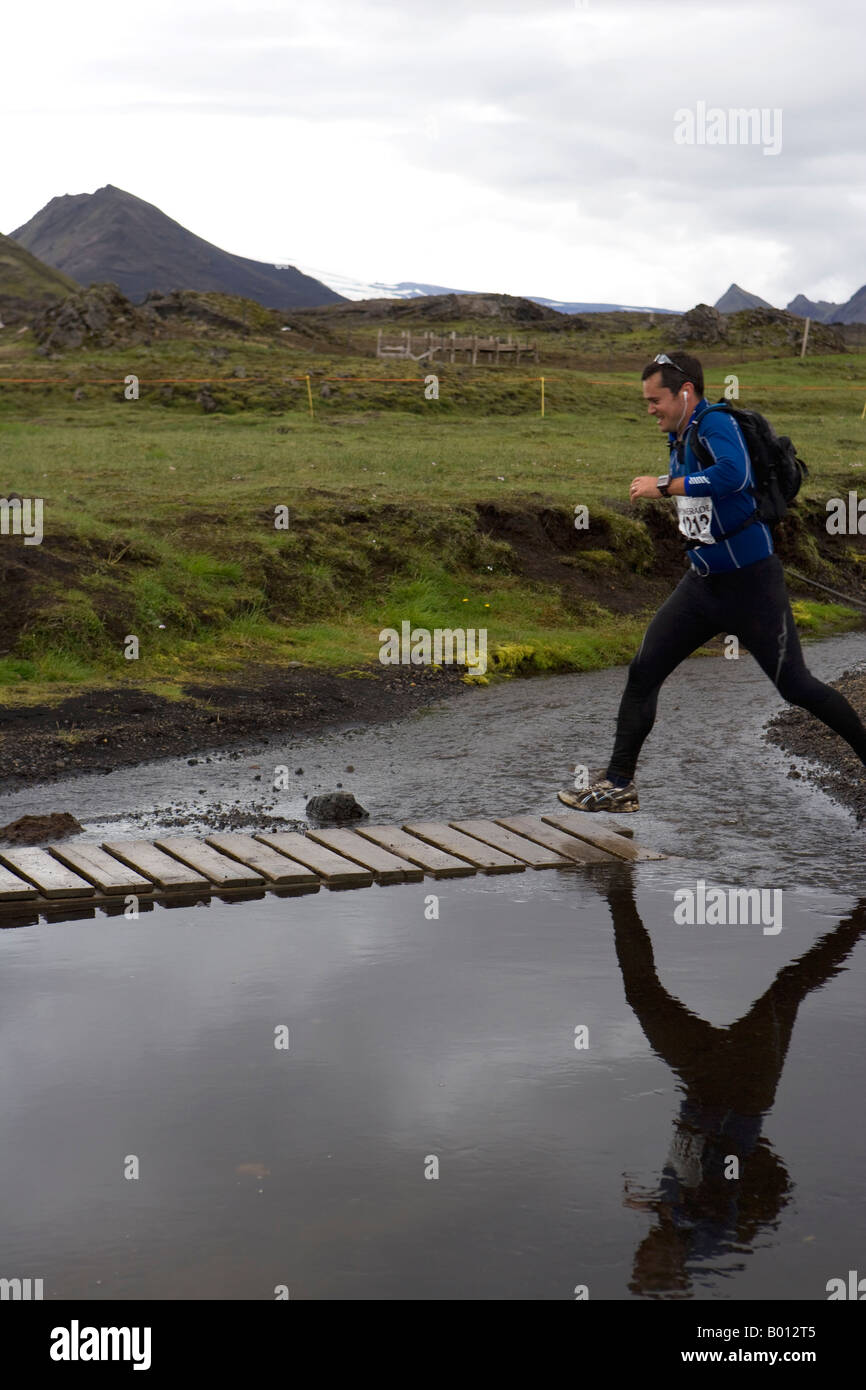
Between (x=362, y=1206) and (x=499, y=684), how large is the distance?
10.3 meters

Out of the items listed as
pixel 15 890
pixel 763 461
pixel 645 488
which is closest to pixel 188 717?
pixel 15 890

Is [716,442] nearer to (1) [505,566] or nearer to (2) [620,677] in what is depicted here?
(2) [620,677]

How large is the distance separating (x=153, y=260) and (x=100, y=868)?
603 feet

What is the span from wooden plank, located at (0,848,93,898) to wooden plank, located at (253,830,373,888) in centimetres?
111

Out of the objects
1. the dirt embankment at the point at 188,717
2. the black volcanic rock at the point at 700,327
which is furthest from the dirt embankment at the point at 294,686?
the black volcanic rock at the point at 700,327

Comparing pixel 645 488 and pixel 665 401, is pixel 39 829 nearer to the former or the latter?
pixel 645 488

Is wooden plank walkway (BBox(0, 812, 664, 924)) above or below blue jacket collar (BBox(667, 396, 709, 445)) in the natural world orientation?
below

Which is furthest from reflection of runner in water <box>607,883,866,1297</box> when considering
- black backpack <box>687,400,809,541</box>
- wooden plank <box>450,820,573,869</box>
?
black backpack <box>687,400,809,541</box>

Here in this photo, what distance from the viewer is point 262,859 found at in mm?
7207

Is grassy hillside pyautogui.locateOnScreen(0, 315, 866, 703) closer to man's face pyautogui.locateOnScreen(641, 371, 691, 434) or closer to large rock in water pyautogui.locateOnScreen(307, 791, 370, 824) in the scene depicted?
large rock in water pyautogui.locateOnScreen(307, 791, 370, 824)

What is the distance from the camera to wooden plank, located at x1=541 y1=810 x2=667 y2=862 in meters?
7.55

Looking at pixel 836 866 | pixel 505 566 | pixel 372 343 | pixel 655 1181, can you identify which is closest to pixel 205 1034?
pixel 655 1181

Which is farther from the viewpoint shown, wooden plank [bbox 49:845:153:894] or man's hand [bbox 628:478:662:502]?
man's hand [bbox 628:478:662:502]

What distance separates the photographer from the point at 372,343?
206ft
